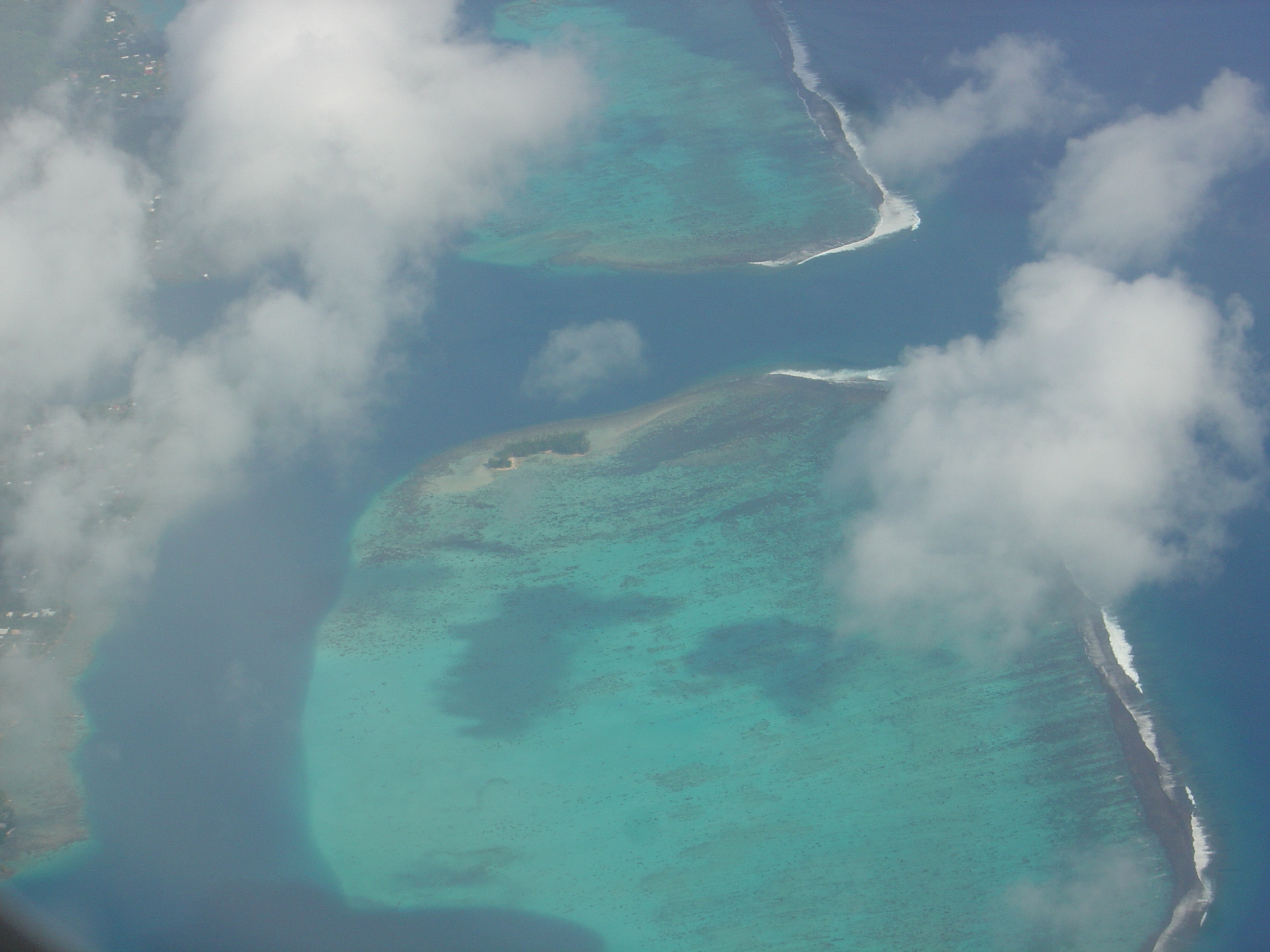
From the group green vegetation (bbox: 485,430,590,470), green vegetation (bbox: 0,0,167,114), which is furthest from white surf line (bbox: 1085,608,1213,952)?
green vegetation (bbox: 0,0,167,114)

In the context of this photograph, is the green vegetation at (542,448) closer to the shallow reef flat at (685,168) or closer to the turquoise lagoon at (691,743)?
the turquoise lagoon at (691,743)

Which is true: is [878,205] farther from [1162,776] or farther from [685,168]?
[1162,776]

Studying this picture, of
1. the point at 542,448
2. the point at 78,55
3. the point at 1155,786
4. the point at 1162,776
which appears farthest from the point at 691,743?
the point at 78,55

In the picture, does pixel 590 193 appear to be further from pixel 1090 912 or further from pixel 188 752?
pixel 1090 912

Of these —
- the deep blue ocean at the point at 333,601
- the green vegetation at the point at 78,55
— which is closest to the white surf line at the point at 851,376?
A: the deep blue ocean at the point at 333,601

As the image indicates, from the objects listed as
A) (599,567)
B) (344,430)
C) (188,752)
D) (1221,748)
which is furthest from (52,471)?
(1221,748)

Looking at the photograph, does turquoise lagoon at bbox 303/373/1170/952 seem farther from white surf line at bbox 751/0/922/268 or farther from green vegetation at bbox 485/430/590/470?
white surf line at bbox 751/0/922/268
